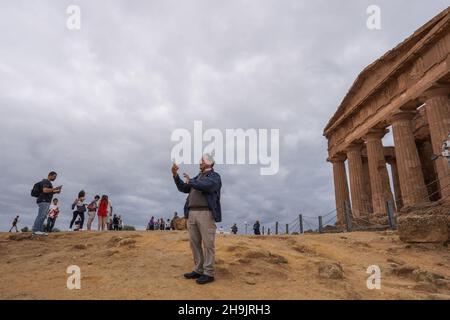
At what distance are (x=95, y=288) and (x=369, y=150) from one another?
69.5 ft

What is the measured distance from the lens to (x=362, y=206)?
22.8m

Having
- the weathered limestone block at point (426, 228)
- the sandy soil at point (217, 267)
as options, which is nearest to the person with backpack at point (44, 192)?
the sandy soil at point (217, 267)

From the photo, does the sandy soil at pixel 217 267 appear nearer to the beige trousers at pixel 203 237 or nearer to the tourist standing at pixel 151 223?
the beige trousers at pixel 203 237

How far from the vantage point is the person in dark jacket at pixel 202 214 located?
499 cm

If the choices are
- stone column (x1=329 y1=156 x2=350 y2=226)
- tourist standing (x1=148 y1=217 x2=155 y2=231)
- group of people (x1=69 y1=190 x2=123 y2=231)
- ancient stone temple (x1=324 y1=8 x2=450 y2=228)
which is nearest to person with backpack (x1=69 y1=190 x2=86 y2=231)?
group of people (x1=69 y1=190 x2=123 y2=231)

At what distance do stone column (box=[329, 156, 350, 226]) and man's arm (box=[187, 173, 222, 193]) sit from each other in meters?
21.5

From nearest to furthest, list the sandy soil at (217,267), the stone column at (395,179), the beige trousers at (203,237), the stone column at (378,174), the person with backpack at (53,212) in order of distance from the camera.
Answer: the sandy soil at (217,267) → the beige trousers at (203,237) → the person with backpack at (53,212) → the stone column at (378,174) → the stone column at (395,179)

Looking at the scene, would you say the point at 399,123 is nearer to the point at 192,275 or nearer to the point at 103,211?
the point at 103,211

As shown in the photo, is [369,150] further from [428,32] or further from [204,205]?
[204,205]

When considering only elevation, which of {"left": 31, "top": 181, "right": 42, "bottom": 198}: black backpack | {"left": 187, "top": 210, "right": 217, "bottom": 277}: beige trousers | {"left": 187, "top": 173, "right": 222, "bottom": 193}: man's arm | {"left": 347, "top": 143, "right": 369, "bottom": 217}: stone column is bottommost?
{"left": 187, "top": 210, "right": 217, "bottom": 277}: beige trousers

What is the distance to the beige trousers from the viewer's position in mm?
4969

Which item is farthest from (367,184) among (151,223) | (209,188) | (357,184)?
(209,188)

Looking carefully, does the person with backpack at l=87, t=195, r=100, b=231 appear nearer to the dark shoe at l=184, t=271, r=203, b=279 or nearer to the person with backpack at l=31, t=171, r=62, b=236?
the person with backpack at l=31, t=171, r=62, b=236
